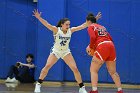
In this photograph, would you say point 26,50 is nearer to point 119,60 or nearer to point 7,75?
point 7,75

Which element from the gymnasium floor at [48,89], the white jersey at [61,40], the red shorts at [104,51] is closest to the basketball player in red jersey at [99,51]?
the red shorts at [104,51]

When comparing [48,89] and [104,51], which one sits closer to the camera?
[104,51]

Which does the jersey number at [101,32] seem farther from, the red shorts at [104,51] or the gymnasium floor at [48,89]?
the gymnasium floor at [48,89]

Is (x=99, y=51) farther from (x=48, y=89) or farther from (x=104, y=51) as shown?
(x=48, y=89)

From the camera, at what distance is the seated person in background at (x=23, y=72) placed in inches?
503

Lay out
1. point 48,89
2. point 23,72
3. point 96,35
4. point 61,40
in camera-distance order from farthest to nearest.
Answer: point 23,72, point 48,89, point 61,40, point 96,35

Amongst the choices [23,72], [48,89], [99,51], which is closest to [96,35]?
[99,51]

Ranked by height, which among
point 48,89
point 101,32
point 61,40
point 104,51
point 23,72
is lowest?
point 48,89

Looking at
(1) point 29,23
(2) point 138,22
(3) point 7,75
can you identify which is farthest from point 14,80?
(2) point 138,22

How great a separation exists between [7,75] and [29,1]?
9.09ft

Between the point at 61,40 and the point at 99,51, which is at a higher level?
the point at 61,40

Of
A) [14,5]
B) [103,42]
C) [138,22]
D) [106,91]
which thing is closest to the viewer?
[103,42]

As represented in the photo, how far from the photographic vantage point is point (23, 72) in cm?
1279

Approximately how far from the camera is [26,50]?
13.4m
